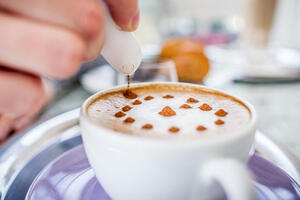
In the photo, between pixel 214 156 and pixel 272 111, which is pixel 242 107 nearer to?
pixel 214 156

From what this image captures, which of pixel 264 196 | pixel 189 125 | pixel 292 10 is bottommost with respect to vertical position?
pixel 292 10

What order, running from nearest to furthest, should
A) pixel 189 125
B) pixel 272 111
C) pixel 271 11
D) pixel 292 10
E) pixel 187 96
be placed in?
pixel 189 125 → pixel 187 96 → pixel 272 111 → pixel 271 11 → pixel 292 10

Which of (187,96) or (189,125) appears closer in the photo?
(189,125)

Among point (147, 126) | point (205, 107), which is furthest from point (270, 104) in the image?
point (147, 126)

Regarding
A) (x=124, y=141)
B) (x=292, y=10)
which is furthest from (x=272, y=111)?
(x=292, y=10)

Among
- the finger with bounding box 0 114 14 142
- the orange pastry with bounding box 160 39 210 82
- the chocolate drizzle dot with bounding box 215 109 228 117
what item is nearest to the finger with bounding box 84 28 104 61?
the chocolate drizzle dot with bounding box 215 109 228 117

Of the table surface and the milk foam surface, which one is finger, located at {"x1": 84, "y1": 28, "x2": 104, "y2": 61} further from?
the table surface

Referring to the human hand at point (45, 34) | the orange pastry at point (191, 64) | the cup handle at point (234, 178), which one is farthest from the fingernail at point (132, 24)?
the orange pastry at point (191, 64)
